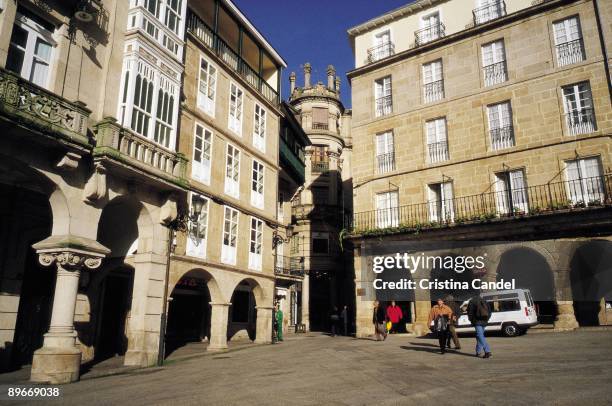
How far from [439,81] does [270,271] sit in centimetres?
1286

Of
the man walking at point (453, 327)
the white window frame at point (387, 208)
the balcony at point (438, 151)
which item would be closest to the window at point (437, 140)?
the balcony at point (438, 151)

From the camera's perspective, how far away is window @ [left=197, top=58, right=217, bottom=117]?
1783cm

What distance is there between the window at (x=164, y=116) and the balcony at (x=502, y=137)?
14568 mm

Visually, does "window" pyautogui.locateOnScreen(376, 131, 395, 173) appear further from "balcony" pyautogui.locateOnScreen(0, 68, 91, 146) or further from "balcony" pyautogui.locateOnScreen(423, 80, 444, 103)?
"balcony" pyautogui.locateOnScreen(0, 68, 91, 146)

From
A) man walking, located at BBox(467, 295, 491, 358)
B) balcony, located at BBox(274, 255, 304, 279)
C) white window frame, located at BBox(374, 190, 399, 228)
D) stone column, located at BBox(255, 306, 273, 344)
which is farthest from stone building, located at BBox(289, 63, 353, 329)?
man walking, located at BBox(467, 295, 491, 358)

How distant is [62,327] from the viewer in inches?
415

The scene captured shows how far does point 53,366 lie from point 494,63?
70.4ft

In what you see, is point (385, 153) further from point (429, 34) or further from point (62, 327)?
point (62, 327)

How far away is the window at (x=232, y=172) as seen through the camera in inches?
742

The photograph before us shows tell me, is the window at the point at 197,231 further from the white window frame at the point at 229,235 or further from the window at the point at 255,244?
the window at the point at 255,244

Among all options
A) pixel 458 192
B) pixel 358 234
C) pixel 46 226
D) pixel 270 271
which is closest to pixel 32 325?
pixel 46 226

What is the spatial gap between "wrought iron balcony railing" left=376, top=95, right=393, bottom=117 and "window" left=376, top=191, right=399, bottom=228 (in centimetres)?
453

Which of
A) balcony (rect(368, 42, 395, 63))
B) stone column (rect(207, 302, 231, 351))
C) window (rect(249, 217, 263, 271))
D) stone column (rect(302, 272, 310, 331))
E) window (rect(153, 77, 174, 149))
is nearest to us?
window (rect(153, 77, 174, 149))

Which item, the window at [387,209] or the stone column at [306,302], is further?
the stone column at [306,302]
